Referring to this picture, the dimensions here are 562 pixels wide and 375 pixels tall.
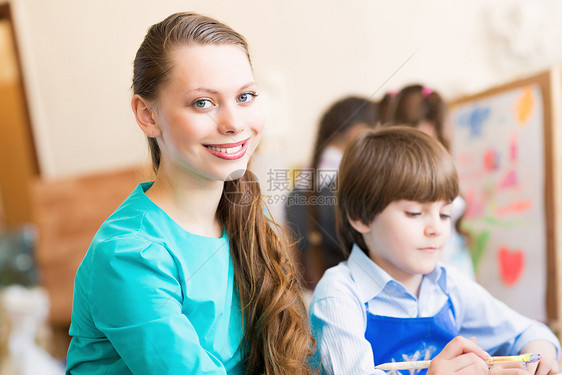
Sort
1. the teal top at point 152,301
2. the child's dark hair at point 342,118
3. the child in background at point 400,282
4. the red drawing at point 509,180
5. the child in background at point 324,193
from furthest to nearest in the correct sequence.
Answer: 1. the red drawing at point 509,180
2. the child's dark hair at point 342,118
3. the child in background at point 324,193
4. the child in background at point 400,282
5. the teal top at point 152,301

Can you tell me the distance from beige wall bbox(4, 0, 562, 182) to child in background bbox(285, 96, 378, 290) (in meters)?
0.09

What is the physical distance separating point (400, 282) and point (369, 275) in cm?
4

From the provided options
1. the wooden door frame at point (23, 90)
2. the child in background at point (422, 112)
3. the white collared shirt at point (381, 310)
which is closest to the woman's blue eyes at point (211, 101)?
the white collared shirt at point (381, 310)

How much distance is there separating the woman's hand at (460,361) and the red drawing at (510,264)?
30.4 inches

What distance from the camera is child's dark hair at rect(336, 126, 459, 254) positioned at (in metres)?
0.61

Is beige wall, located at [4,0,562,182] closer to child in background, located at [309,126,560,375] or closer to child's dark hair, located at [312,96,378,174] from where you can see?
child's dark hair, located at [312,96,378,174]

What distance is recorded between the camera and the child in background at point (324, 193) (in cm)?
83

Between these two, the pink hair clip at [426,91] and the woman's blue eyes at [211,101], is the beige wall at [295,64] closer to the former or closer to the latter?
the pink hair clip at [426,91]

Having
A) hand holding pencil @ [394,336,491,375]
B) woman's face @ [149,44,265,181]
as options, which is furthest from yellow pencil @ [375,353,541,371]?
woman's face @ [149,44,265,181]

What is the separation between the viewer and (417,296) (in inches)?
26.0

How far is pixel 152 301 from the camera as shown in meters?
0.49

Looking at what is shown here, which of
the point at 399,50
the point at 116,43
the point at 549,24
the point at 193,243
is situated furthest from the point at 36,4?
the point at 549,24

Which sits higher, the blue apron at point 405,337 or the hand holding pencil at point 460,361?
the hand holding pencil at point 460,361

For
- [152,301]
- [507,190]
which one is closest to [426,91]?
[507,190]
